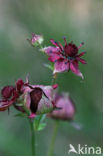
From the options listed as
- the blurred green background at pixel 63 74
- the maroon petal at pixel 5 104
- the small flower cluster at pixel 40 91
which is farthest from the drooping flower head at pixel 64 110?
the blurred green background at pixel 63 74

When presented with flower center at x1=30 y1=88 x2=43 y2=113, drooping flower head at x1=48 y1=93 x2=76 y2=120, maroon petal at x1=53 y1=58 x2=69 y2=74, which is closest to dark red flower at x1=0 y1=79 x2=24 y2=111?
flower center at x1=30 y1=88 x2=43 y2=113

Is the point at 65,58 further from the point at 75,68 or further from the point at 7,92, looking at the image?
the point at 7,92

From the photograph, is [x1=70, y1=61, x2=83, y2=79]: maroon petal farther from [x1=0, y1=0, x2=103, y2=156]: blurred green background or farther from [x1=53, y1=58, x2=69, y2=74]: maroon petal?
[x1=0, y1=0, x2=103, y2=156]: blurred green background

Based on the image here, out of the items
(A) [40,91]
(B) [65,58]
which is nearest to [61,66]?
(B) [65,58]

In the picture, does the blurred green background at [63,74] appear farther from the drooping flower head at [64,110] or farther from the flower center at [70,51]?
the flower center at [70,51]

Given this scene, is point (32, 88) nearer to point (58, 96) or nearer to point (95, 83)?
point (58, 96)

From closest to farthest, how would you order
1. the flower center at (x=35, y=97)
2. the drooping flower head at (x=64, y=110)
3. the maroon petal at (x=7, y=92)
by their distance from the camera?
the flower center at (x=35, y=97)
the maroon petal at (x=7, y=92)
the drooping flower head at (x=64, y=110)
